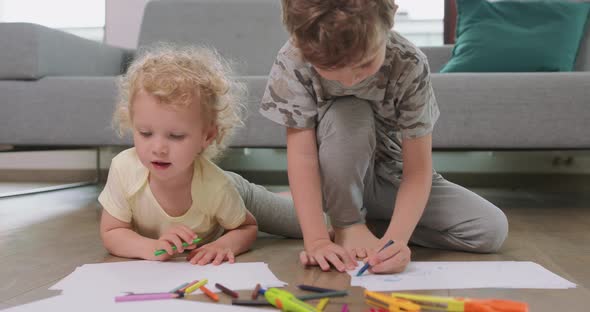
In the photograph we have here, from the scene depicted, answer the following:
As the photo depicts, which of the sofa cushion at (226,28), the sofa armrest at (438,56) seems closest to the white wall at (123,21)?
the sofa cushion at (226,28)

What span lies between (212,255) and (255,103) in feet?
2.22

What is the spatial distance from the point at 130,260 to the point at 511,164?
1879 millimetres

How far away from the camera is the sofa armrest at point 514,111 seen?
55.2 inches

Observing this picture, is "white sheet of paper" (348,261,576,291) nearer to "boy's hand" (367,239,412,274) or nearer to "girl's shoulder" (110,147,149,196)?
"boy's hand" (367,239,412,274)

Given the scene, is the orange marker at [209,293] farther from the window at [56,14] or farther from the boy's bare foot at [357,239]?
the window at [56,14]

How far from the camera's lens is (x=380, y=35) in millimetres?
680

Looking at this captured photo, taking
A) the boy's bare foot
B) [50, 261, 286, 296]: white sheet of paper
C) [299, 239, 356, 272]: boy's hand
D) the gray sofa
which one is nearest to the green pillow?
the gray sofa

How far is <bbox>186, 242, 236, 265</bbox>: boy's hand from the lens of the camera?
0.86 m

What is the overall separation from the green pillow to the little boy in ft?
2.99

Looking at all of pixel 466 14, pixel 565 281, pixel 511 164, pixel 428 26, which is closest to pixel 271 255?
pixel 565 281

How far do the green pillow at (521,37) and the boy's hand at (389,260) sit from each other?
117 cm

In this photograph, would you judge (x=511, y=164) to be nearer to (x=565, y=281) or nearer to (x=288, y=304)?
(x=565, y=281)

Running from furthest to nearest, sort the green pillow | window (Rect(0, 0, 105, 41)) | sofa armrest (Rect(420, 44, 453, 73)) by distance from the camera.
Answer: window (Rect(0, 0, 105, 41)), sofa armrest (Rect(420, 44, 453, 73)), the green pillow

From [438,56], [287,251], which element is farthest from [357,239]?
[438,56]
